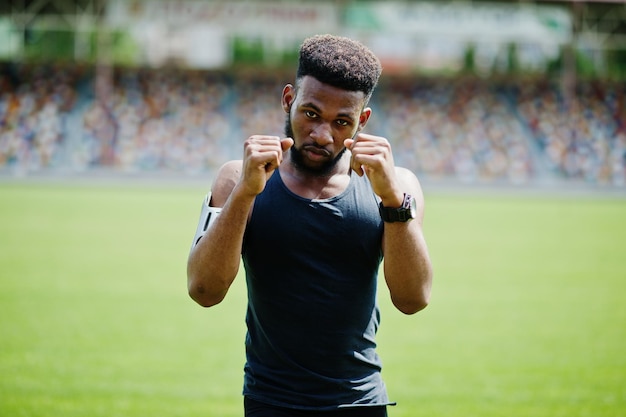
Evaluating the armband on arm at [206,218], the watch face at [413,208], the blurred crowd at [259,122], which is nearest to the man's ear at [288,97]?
the armband on arm at [206,218]

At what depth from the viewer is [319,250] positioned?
2.75m

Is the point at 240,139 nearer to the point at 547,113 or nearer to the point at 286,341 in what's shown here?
the point at 547,113

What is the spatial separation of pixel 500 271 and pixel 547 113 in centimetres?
2883

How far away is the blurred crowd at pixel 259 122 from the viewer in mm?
37438

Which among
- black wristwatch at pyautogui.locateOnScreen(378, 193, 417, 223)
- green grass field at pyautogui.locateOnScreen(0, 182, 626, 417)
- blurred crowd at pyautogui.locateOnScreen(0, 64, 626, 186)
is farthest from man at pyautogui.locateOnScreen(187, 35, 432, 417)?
blurred crowd at pyautogui.locateOnScreen(0, 64, 626, 186)

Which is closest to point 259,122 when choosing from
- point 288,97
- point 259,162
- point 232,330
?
point 232,330

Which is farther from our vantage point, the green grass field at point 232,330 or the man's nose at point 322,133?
the green grass field at point 232,330

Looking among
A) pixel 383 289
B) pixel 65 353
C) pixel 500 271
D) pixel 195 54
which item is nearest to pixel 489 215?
pixel 500 271

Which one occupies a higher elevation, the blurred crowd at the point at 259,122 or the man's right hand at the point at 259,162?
the blurred crowd at the point at 259,122

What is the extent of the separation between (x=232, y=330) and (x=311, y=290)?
732 cm

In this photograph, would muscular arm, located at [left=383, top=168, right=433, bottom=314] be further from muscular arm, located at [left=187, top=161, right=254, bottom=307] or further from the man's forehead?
muscular arm, located at [left=187, top=161, right=254, bottom=307]

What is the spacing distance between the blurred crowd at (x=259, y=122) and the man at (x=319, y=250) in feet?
114

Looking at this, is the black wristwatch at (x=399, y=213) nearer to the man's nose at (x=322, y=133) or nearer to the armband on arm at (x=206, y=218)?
the man's nose at (x=322, y=133)

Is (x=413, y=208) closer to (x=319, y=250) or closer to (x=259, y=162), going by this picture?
(x=319, y=250)
